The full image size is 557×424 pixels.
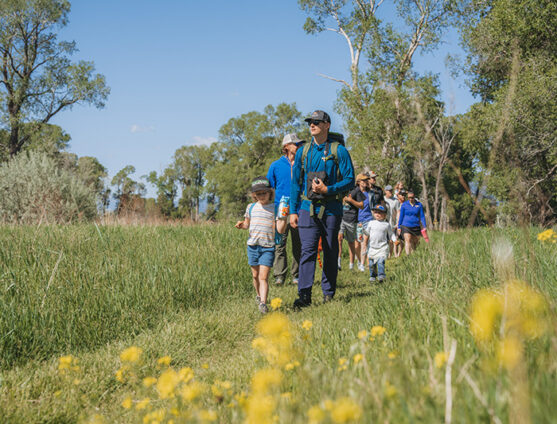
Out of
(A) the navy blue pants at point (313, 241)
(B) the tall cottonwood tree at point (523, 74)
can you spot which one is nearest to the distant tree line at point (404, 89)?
(B) the tall cottonwood tree at point (523, 74)

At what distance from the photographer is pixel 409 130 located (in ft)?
78.2

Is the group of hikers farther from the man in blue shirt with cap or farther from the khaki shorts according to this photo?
the khaki shorts

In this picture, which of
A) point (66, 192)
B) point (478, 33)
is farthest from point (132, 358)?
point (478, 33)

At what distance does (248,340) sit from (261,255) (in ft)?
4.87

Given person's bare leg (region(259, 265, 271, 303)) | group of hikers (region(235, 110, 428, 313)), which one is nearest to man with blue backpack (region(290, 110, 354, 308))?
group of hikers (region(235, 110, 428, 313))

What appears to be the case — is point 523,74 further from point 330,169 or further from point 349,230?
point 330,169

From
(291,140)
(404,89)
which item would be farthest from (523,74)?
(291,140)

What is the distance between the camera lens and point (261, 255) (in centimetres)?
553

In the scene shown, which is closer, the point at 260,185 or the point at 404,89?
the point at 260,185

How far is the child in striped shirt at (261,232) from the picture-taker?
5410mm

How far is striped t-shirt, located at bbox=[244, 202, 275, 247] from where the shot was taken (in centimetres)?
551

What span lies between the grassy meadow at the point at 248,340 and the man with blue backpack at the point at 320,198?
0.54m

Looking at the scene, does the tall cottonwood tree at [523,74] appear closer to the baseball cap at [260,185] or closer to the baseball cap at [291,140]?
the baseball cap at [291,140]

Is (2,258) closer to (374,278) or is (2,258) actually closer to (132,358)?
(132,358)
